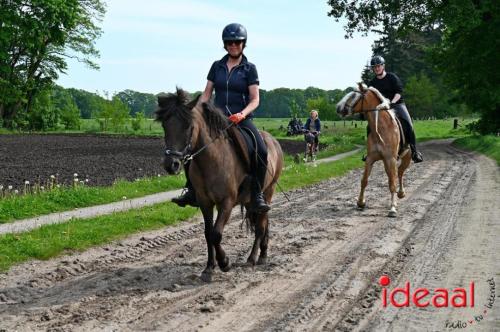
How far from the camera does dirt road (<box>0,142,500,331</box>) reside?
5199 mm

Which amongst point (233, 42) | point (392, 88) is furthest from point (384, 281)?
point (392, 88)

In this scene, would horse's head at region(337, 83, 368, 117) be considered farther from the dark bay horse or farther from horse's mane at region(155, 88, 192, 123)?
horse's mane at region(155, 88, 192, 123)

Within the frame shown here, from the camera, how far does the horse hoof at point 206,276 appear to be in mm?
6676

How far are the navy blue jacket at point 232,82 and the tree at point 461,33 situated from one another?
2573cm

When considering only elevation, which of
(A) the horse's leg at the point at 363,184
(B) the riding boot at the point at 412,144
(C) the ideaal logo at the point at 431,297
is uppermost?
(B) the riding boot at the point at 412,144

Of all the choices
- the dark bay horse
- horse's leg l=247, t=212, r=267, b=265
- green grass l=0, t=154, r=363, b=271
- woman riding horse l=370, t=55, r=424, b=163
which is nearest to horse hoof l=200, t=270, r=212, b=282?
the dark bay horse

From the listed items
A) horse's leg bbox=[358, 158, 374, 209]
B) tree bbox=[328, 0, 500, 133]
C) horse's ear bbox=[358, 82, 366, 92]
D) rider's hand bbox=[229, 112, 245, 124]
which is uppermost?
tree bbox=[328, 0, 500, 133]

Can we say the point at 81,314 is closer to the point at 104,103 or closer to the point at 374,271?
the point at 374,271

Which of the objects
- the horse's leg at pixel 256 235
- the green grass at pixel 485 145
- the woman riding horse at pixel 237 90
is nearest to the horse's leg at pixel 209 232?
the woman riding horse at pixel 237 90

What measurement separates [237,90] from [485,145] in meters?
28.4

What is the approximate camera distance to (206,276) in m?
6.71

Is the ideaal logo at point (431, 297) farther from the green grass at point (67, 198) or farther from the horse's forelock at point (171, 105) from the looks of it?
the green grass at point (67, 198)

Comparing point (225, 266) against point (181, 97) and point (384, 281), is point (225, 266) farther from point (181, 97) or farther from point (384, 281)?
point (181, 97)

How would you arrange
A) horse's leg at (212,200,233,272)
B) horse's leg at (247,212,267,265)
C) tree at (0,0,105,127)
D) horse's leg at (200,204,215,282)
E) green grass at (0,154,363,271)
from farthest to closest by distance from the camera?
tree at (0,0,105,127) → green grass at (0,154,363,271) → horse's leg at (247,212,267,265) → horse's leg at (200,204,215,282) → horse's leg at (212,200,233,272)
